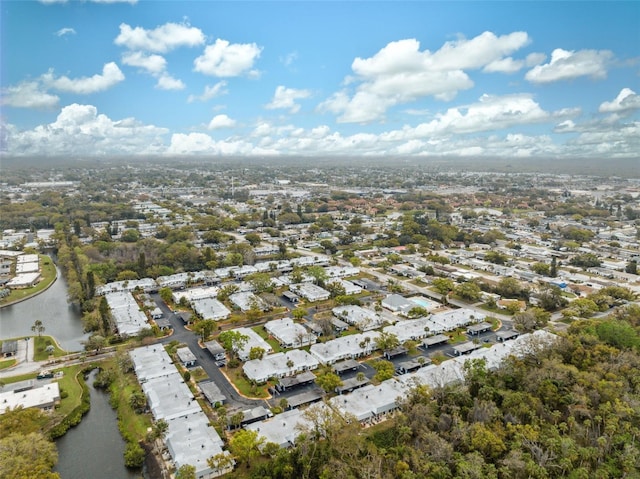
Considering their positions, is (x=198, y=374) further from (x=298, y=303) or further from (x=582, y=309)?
(x=582, y=309)

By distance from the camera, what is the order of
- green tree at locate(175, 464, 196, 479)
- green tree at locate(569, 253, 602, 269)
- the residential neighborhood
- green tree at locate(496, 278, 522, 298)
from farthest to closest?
1. green tree at locate(569, 253, 602, 269)
2. green tree at locate(496, 278, 522, 298)
3. the residential neighborhood
4. green tree at locate(175, 464, 196, 479)

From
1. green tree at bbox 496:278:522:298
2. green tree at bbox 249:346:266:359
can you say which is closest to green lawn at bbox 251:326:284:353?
green tree at bbox 249:346:266:359

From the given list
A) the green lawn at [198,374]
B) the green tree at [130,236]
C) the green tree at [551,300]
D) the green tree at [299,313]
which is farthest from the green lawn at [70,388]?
the green tree at [130,236]

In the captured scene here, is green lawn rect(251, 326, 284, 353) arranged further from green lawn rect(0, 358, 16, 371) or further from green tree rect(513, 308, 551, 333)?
green tree rect(513, 308, 551, 333)

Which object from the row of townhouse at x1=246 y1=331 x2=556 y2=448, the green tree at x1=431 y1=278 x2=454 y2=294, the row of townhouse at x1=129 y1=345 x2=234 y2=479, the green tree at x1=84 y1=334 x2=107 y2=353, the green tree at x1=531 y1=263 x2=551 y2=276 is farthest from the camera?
the green tree at x1=531 y1=263 x2=551 y2=276

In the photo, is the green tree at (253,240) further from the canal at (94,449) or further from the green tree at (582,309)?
the green tree at (582,309)

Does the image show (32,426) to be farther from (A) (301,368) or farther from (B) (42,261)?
(B) (42,261)

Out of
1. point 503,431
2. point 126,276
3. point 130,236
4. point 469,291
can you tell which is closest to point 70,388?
point 126,276
